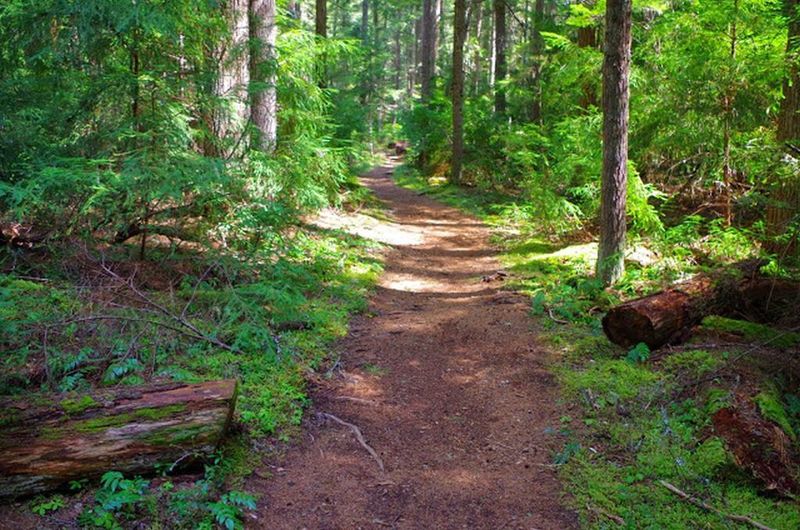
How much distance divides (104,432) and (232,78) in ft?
20.4

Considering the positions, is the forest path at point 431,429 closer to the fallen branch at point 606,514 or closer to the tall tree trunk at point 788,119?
the fallen branch at point 606,514

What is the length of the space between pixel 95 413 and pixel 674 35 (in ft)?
36.6

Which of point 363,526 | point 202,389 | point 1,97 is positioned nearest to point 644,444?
point 363,526

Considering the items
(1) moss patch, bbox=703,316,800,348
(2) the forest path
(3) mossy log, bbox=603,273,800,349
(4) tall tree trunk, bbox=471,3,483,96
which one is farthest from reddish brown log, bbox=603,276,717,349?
(4) tall tree trunk, bbox=471,3,483,96

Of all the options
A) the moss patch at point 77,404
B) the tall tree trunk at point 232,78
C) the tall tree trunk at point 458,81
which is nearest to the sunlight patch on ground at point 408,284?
the tall tree trunk at point 232,78

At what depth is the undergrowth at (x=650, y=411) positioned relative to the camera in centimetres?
392

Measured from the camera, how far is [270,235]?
24.7ft

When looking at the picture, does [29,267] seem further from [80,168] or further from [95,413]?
[95,413]

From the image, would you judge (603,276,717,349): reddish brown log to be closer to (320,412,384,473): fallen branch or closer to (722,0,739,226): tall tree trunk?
(320,412,384,473): fallen branch

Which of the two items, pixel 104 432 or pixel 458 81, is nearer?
pixel 104 432

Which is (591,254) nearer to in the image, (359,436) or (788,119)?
(788,119)

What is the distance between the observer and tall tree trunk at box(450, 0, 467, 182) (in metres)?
19.1

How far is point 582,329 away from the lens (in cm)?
727

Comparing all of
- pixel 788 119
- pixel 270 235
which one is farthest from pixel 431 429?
pixel 788 119
